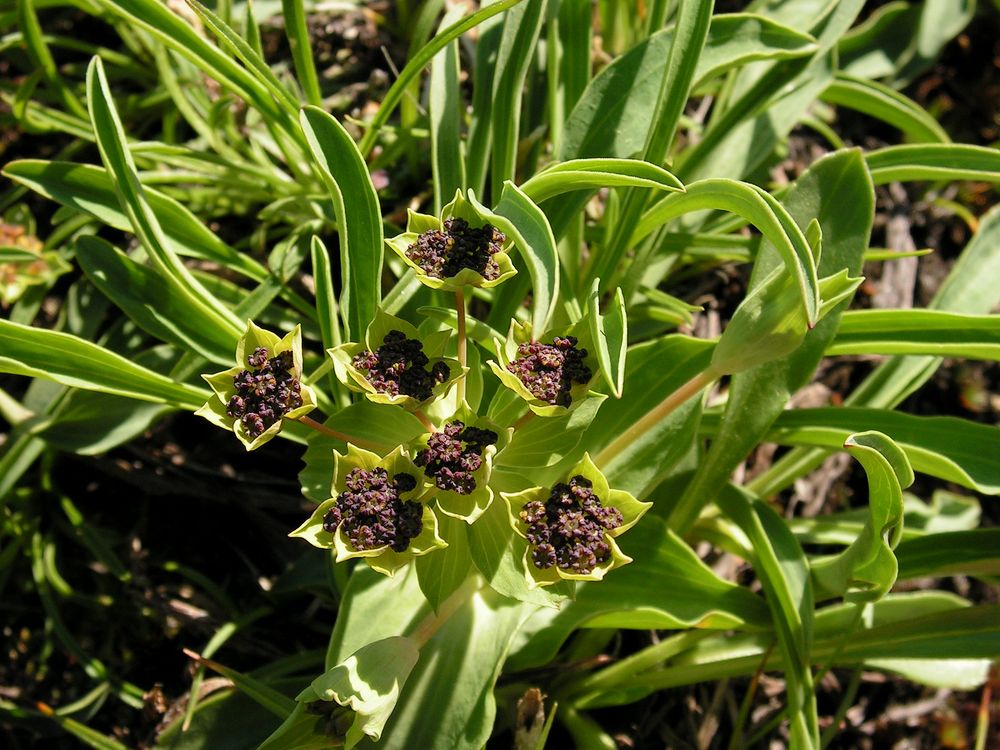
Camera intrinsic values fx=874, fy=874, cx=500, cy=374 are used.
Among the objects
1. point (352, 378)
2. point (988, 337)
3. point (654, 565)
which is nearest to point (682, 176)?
point (988, 337)

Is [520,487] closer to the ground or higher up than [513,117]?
closer to the ground

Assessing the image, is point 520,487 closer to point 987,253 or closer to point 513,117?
point 513,117

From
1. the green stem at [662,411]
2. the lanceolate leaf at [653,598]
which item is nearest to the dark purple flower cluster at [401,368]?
the green stem at [662,411]

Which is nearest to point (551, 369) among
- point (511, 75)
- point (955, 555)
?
point (511, 75)

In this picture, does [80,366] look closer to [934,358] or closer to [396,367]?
[396,367]

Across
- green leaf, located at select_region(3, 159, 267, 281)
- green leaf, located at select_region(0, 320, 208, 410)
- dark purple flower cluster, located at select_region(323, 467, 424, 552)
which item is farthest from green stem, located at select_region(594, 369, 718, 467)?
green leaf, located at select_region(3, 159, 267, 281)

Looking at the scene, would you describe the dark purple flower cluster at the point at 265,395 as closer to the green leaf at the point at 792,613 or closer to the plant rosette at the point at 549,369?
the plant rosette at the point at 549,369
